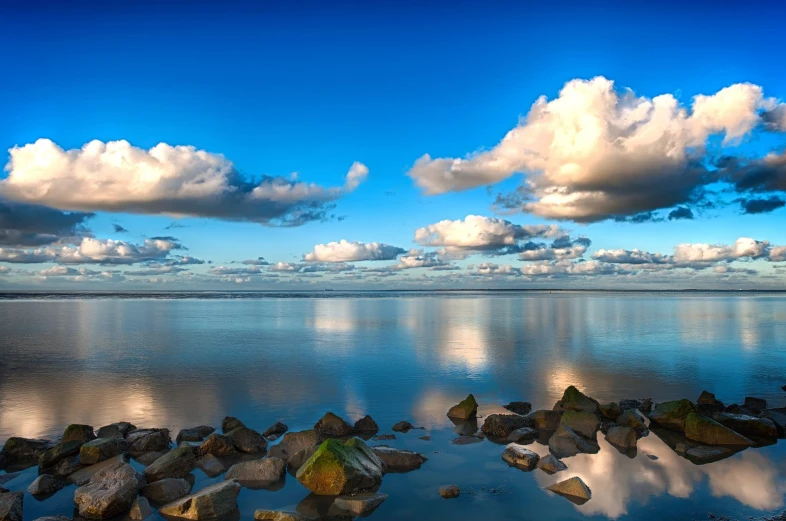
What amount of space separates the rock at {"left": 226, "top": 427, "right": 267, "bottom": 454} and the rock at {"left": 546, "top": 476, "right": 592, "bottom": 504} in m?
7.34

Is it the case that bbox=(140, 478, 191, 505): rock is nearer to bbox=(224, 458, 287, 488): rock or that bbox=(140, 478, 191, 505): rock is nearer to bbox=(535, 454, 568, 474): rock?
bbox=(224, 458, 287, 488): rock

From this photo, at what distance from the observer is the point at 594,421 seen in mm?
15531

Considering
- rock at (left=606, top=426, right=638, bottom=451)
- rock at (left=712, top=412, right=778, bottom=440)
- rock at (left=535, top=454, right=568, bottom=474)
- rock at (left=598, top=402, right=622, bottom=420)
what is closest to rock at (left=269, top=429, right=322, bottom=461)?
rock at (left=535, top=454, right=568, bottom=474)

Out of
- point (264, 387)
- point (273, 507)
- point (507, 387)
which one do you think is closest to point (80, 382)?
point (264, 387)

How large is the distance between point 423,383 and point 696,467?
12.0 m

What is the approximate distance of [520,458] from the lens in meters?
13.0

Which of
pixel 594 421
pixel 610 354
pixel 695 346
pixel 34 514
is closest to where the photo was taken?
pixel 34 514

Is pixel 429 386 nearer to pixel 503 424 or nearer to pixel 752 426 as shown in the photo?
pixel 503 424

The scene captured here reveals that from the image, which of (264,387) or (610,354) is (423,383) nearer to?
(264,387)

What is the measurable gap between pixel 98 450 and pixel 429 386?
42.9 ft

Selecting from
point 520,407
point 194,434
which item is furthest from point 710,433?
point 194,434

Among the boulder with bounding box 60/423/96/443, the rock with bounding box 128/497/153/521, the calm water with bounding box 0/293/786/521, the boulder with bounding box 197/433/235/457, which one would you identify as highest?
the boulder with bounding box 60/423/96/443

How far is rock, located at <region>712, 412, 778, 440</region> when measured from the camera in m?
15.4

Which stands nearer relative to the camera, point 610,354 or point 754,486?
point 754,486
